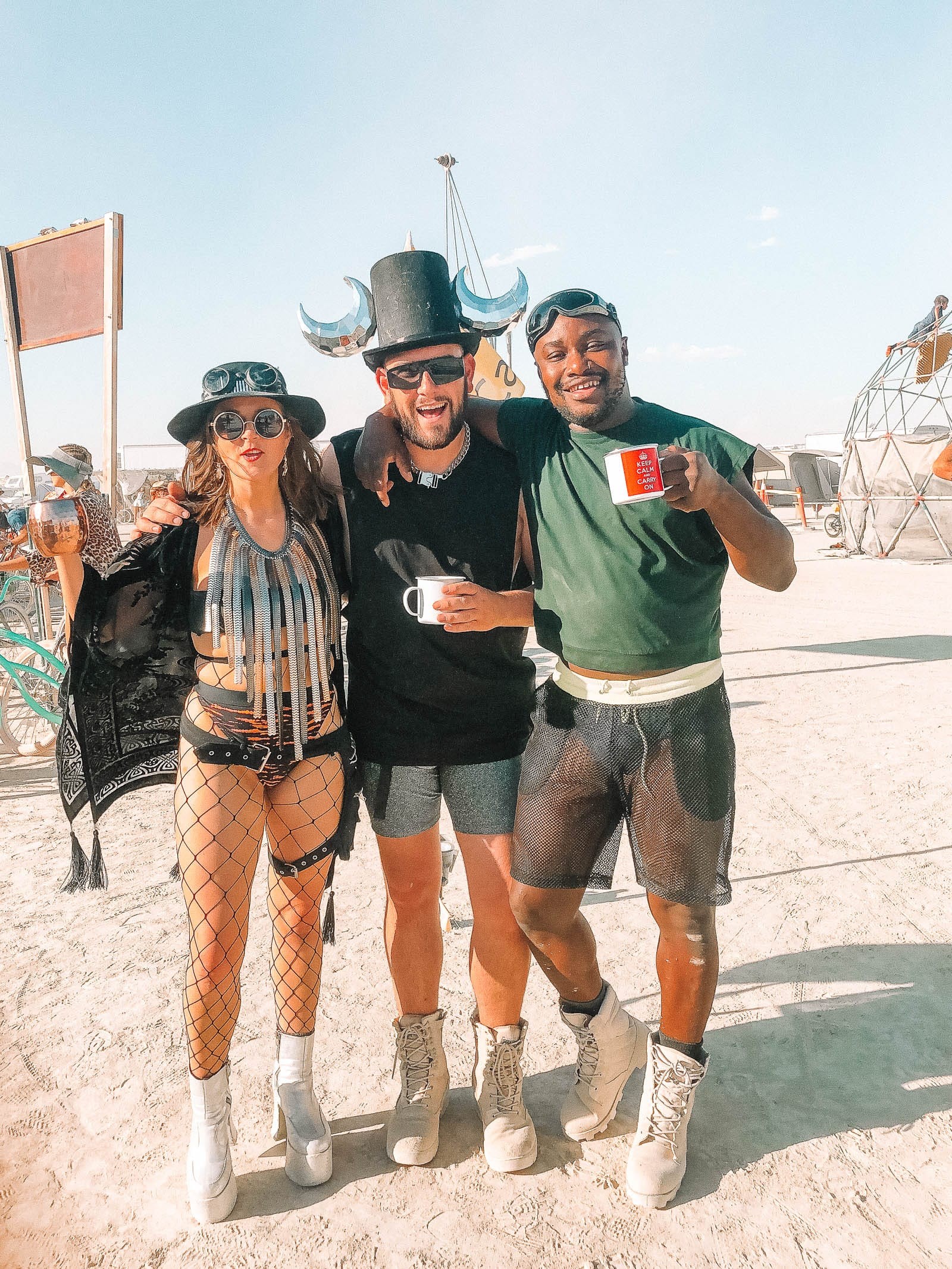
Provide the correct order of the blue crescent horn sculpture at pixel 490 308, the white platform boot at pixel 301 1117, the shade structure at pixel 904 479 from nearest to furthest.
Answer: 1. the white platform boot at pixel 301 1117
2. the blue crescent horn sculpture at pixel 490 308
3. the shade structure at pixel 904 479

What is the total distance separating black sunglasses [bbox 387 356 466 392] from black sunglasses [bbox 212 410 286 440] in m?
0.40

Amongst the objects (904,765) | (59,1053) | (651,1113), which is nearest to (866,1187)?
(651,1113)

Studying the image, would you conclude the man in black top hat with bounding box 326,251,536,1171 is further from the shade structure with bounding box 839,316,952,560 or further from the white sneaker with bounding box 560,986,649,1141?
the shade structure with bounding box 839,316,952,560

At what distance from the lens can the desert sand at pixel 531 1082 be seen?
2.25 metres

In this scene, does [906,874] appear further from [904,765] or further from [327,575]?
[327,575]

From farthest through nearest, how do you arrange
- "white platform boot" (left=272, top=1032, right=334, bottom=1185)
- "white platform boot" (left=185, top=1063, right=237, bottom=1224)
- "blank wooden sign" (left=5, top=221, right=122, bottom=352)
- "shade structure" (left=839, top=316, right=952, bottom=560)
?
"shade structure" (left=839, top=316, right=952, bottom=560) < "blank wooden sign" (left=5, top=221, right=122, bottom=352) < "white platform boot" (left=272, top=1032, right=334, bottom=1185) < "white platform boot" (left=185, top=1063, right=237, bottom=1224)

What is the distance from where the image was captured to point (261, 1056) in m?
3.05

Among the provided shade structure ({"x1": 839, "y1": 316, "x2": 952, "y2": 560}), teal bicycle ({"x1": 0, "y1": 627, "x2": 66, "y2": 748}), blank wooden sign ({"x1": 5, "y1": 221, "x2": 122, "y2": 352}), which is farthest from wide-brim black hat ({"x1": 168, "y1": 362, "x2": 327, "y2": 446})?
shade structure ({"x1": 839, "y1": 316, "x2": 952, "y2": 560})

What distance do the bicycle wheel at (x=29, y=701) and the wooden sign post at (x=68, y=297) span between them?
203 cm

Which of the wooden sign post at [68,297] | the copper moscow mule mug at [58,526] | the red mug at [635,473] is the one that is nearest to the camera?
the red mug at [635,473]

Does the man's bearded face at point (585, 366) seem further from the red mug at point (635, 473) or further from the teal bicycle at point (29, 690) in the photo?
the teal bicycle at point (29, 690)

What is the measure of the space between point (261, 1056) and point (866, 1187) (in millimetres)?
2081

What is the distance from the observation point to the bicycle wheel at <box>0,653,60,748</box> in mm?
6344

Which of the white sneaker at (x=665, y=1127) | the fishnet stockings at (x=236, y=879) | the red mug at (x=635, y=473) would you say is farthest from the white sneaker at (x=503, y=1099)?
the red mug at (x=635, y=473)
